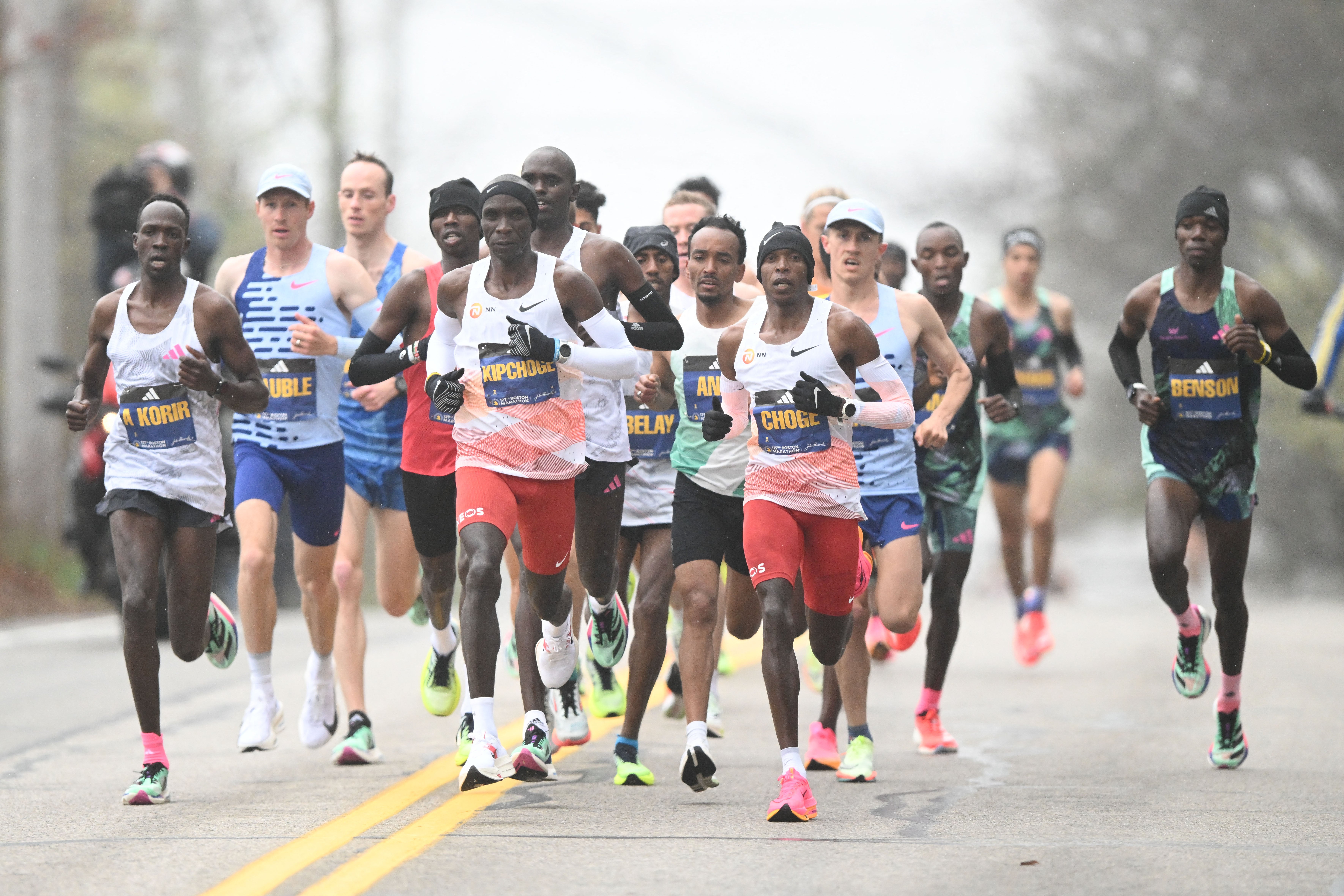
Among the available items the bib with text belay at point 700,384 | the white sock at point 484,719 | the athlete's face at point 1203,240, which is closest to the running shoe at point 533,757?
the white sock at point 484,719

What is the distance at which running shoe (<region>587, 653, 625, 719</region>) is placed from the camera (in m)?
10.8

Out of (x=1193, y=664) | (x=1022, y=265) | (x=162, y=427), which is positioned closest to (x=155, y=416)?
(x=162, y=427)

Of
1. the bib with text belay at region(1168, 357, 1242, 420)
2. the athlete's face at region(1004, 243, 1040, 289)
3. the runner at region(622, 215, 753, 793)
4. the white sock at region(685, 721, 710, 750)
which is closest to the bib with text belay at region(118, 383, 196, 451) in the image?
the runner at region(622, 215, 753, 793)

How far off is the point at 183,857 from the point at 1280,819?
409cm

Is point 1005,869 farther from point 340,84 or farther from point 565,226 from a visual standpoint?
point 340,84

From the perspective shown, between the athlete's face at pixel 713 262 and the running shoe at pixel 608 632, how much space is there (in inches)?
59.7

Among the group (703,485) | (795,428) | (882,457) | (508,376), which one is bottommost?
(703,485)

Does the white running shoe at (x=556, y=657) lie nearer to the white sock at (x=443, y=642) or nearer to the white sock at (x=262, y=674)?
the white sock at (x=443, y=642)

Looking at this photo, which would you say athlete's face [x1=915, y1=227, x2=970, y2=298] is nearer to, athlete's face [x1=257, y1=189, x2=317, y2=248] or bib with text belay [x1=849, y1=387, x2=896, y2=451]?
bib with text belay [x1=849, y1=387, x2=896, y2=451]

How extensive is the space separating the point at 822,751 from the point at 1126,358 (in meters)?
2.45

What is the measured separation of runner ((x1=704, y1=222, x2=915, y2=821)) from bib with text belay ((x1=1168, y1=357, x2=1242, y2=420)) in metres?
1.85

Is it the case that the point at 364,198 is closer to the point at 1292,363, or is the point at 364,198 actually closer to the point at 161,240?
the point at 161,240

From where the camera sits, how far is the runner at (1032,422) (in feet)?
48.6

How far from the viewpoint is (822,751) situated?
981 centimetres
